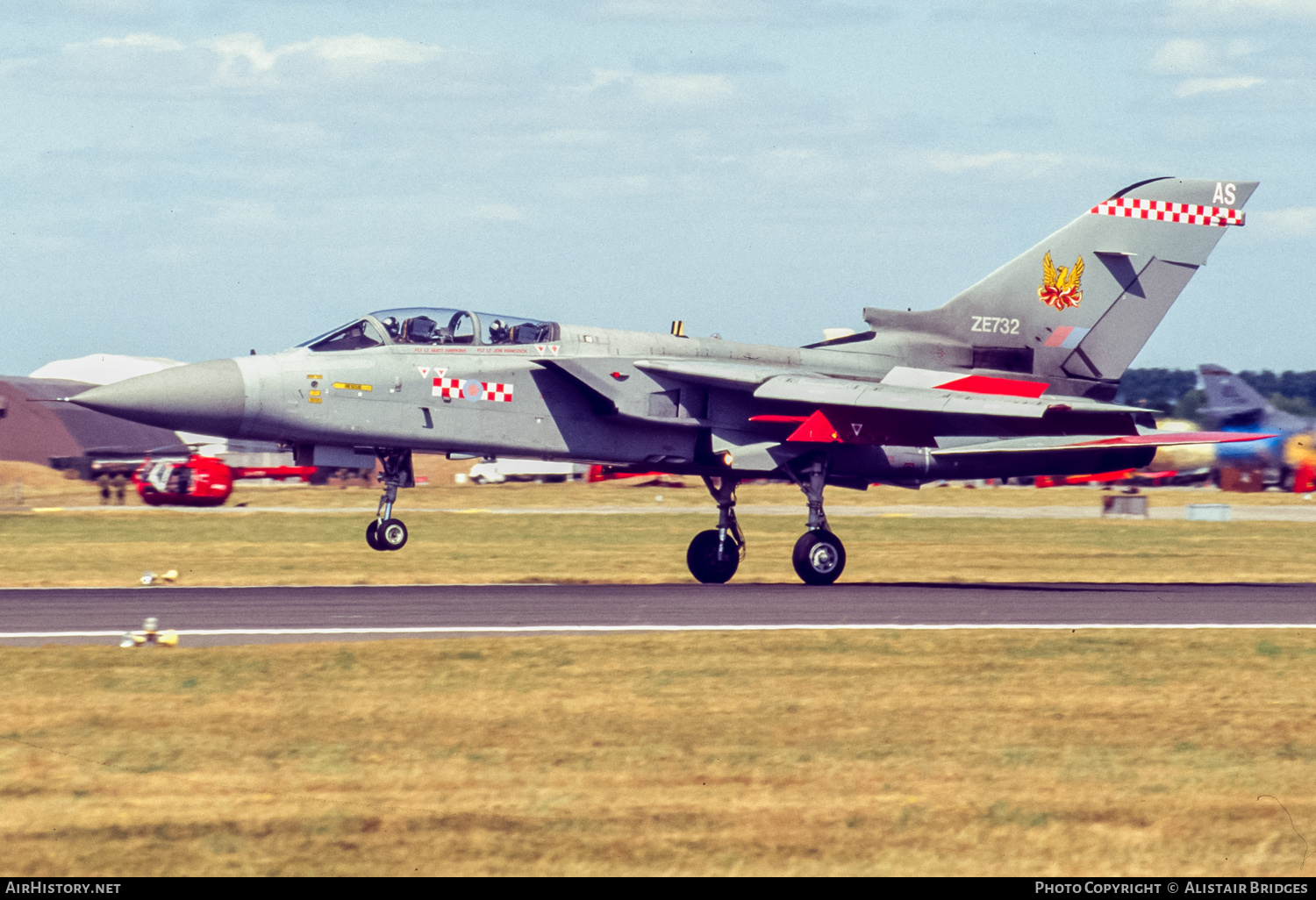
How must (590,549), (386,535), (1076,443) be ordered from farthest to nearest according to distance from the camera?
(590,549)
(1076,443)
(386,535)

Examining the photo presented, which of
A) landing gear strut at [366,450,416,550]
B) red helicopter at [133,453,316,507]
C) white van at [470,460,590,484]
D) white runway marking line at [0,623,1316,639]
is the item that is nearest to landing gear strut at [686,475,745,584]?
landing gear strut at [366,450,416,550]

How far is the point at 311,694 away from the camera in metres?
9.71

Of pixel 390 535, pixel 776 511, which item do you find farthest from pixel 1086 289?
pixel 776 511

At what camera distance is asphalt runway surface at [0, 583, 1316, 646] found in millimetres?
13414

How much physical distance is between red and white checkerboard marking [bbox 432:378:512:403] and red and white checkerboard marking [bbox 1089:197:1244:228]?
28.5 ft

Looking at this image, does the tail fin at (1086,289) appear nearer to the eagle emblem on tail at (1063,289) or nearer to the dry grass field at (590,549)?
the eagle emblem on tail at (1063,289)

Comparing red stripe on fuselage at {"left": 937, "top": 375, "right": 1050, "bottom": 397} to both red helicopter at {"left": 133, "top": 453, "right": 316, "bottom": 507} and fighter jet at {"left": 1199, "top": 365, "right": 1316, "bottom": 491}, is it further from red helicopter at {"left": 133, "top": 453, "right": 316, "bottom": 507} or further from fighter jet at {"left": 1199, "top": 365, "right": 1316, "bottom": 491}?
fighter jet at {"left": 1199, "top": 365, "right": 1316, "bottom": 491}

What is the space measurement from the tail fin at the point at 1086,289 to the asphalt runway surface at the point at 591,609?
3.53 metres

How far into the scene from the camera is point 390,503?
699 inches

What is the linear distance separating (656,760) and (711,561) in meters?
11.8

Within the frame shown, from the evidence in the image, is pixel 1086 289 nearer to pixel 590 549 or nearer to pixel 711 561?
pixel 711 561

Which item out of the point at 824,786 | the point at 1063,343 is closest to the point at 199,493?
the point at 1063,343

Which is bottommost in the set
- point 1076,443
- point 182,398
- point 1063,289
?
point 1076,443
